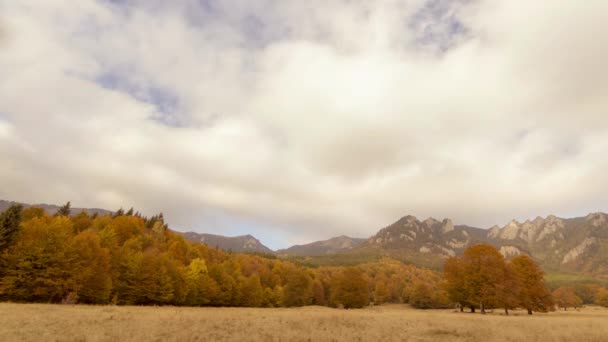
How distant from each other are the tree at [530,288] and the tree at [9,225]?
87.5m

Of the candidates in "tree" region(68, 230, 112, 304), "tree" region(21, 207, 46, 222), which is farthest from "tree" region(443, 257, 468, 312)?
"tree" region(21, 207, 46, 222)

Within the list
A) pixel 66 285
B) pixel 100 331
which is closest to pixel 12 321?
pixel 100 331

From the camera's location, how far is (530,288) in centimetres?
6288

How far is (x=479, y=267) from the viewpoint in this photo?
63688 millimetres

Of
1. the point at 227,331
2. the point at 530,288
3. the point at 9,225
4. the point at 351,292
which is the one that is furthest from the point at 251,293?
the point at 227,331

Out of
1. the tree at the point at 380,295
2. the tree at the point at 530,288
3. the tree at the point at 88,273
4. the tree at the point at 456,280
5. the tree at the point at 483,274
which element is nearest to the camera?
the tree at the point at 88,273

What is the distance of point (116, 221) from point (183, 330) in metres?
98.8

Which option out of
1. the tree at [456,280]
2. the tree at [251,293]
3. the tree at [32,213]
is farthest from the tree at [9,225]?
the tree at [456,280]

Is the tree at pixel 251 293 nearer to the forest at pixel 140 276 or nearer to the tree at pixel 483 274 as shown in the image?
the forest at pixel 140 276

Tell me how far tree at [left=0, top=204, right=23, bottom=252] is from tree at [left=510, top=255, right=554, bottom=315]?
87.5 m

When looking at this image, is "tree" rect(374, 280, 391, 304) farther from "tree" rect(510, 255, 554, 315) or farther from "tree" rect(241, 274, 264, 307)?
"tree" rect(510, 255, 554, 315)

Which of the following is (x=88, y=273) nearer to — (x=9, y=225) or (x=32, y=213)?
(x=9, y=225)

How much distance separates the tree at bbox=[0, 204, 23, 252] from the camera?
171 ft

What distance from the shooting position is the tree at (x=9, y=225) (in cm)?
5216
